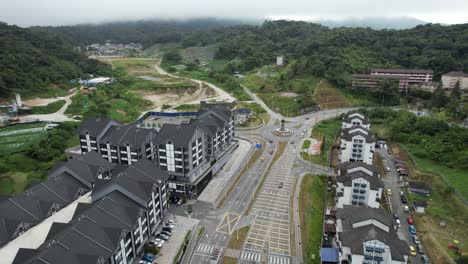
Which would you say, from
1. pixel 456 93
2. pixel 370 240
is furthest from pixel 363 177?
pixel 456 93

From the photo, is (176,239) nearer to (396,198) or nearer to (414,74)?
(396,198)

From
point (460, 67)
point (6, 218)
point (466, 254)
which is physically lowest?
point (466, 254)

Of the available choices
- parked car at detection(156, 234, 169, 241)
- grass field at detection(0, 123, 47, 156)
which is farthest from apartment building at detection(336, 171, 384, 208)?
grass field at detection(0, 123, 47, 156)

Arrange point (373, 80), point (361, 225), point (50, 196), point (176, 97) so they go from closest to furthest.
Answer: point (361, 225)
point (50, 196)
point (373, 80)
point (176, 97)

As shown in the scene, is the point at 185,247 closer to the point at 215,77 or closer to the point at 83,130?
the point at 83,130

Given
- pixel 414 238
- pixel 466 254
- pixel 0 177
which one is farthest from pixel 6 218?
pixel 466 254
